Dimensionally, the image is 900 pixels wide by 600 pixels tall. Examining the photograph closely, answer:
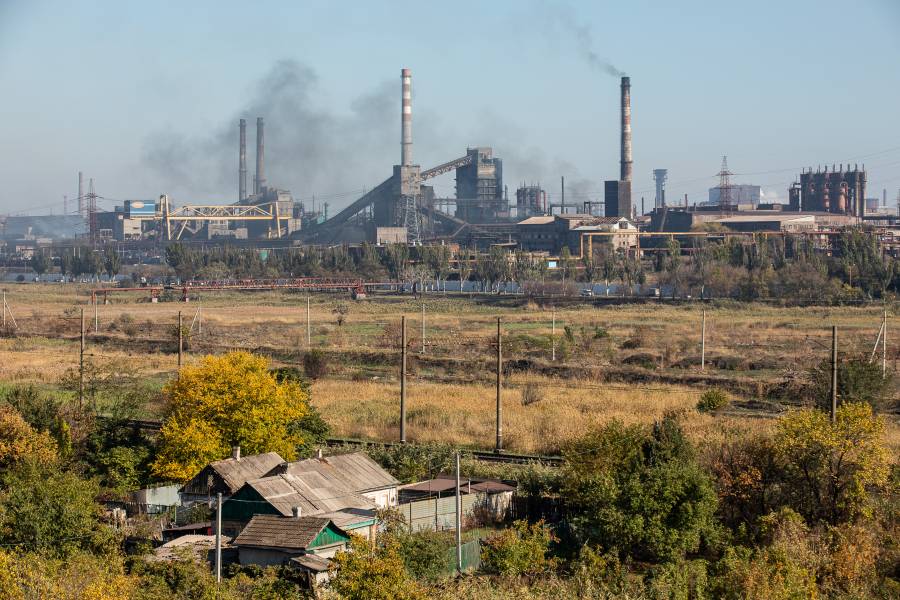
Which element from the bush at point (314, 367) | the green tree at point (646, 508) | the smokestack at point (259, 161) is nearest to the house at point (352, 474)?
the green tree at point (646, 508)

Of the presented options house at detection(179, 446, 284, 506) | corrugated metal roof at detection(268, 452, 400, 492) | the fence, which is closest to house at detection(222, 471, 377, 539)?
corrugated metal roof at detection(268, 452, 400, 492)

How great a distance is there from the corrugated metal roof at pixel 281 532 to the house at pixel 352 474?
4.81 feet

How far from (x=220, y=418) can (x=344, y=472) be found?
8.50 feet

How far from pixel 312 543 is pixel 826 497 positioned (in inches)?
236

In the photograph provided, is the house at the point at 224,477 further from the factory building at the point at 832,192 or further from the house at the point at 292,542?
the factory building at the point at 832,192

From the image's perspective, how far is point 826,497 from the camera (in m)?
13.4

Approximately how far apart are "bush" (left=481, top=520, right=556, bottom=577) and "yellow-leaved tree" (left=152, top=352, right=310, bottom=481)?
474cm

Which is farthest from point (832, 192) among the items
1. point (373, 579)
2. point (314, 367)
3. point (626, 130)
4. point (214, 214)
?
point (373, 579)

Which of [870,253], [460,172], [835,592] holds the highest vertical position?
[460,172]

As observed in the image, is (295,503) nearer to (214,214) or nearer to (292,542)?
(292,542)

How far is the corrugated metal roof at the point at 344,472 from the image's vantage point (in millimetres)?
14016

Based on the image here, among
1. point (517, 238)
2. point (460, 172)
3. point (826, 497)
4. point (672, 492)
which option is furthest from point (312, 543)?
point (460, 172)

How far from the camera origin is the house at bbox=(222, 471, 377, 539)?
1277 cm

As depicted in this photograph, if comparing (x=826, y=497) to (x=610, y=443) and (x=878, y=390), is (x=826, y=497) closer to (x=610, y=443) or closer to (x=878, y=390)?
(x=610, y=443)
